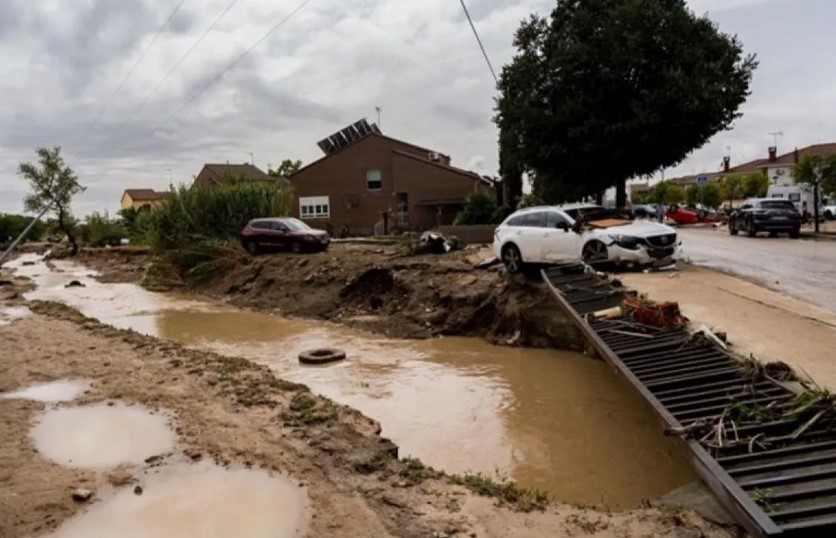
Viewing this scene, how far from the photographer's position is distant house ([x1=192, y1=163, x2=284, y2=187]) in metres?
34.6

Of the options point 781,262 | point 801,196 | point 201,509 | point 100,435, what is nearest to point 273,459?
point 201,509

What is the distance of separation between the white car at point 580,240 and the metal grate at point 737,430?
18.2 feet

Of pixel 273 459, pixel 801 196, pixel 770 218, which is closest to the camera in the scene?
pixel 273 459

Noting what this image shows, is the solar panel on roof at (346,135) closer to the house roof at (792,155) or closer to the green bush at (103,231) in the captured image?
the green bush at (103,231)

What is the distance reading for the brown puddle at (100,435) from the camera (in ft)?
23.0

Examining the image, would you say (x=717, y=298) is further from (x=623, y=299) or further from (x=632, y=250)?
(x=632, y=250)

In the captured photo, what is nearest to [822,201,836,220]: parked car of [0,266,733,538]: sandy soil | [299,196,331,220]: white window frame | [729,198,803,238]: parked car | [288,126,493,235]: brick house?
[729,198,803,238]: parked car

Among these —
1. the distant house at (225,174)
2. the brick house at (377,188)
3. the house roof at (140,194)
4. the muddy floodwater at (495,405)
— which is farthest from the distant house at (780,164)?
the house roof at (140,194)

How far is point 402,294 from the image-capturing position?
18.8 metres

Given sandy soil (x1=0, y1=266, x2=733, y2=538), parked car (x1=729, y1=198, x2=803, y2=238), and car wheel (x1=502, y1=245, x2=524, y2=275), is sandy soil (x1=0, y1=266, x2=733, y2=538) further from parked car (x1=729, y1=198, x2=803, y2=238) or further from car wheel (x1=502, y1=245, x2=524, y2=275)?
parked car (x1=729, y1=198, x2=803, y2=238)

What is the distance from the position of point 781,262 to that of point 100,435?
16437 mm

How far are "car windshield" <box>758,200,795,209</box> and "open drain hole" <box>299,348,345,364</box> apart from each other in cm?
2221

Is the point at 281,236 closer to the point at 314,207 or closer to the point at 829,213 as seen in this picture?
the point at 314,207

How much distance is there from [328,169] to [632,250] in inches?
→ 1400
